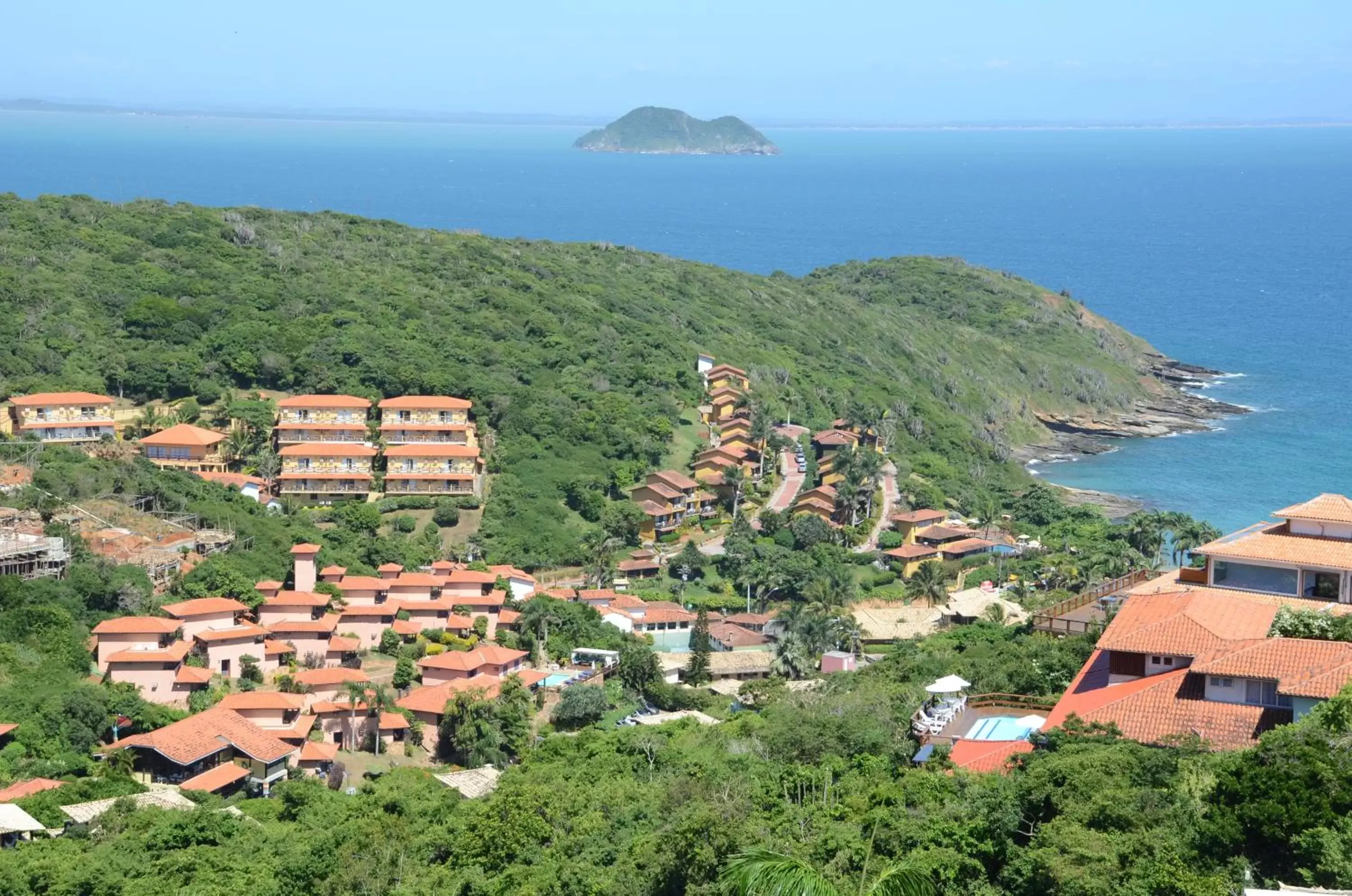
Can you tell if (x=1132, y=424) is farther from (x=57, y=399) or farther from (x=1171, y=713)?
(x=1171, y=713)

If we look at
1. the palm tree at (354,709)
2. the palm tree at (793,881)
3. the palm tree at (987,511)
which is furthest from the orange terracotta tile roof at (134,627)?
the palm tree at (987,511)

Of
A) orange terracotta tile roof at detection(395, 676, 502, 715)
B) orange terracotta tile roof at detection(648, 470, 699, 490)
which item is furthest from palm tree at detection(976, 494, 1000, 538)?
orange terracotta tile roof at detection(395, 676, 502, 715)

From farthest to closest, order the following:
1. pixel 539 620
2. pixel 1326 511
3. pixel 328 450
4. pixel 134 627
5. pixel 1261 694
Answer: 1. pixel 328 450
2. pixel 539 620
3. pixel 134 627
4. pixel 1326 511
5. pixel 1261 694

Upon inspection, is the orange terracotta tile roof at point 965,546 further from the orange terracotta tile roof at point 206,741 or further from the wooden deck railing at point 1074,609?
the orange terracotta tile roof at point 206,741

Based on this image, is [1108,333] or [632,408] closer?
[632,408]

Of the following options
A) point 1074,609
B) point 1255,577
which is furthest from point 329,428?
point 1255,577

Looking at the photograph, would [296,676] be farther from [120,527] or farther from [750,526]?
[750,526]

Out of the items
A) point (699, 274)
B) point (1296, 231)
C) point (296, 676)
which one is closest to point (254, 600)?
Answer: point (296, 676)

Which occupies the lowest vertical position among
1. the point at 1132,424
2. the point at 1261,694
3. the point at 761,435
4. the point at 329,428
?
the point at 1132,424
